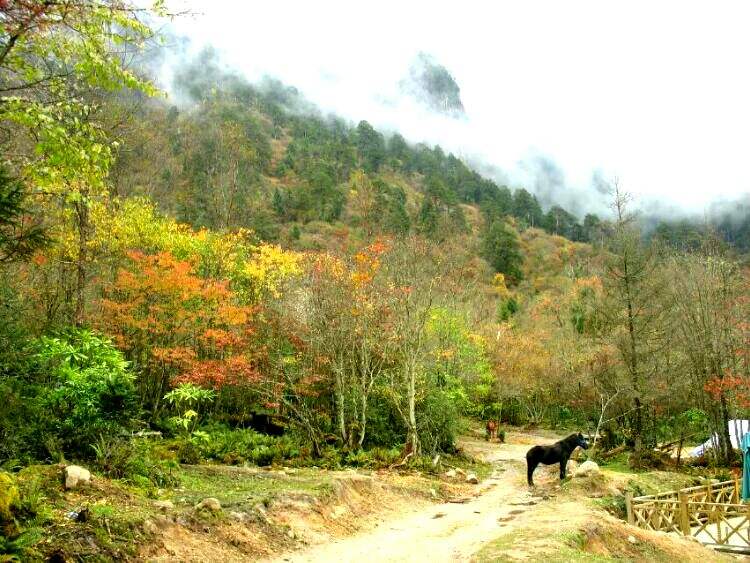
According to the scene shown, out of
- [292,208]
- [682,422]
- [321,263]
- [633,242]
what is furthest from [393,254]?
[292,208]

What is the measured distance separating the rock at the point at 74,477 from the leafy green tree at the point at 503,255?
222ft

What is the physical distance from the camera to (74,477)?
724 cm

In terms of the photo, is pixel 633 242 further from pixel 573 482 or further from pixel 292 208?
pixel 292 208

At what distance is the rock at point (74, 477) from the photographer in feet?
23.5

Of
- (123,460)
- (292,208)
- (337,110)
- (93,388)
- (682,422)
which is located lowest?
(682,422)

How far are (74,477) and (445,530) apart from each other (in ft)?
22.2

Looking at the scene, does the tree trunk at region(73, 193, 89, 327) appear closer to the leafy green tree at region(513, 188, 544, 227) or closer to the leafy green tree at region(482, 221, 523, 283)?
the leafy green tree at region(482, 221, 523, 283)

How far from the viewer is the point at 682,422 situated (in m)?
24.0

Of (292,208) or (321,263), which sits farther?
(292,208)

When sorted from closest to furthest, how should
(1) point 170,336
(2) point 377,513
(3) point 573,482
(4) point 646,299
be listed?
(2) point 377,513 → (3) point 573,482 → (1) point 170,336 → (4) point 646,299

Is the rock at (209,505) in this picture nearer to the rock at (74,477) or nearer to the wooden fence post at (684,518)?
the rock at (74,477)

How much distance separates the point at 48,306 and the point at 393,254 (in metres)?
11.5

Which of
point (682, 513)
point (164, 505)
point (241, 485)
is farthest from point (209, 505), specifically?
point (682, 513)

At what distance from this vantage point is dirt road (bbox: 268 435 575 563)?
841 centimetres
